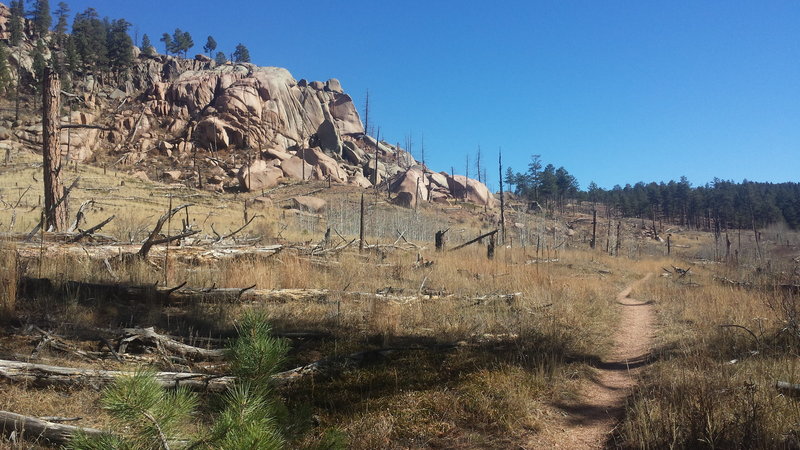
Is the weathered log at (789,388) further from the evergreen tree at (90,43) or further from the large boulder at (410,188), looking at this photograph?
the evergreen tree at (90,43)

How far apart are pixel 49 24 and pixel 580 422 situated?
107171 mm

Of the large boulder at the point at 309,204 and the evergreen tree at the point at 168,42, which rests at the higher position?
the evergreen tree at the point at 168,42

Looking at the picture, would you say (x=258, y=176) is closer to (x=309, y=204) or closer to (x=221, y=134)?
(x=309, y=204)

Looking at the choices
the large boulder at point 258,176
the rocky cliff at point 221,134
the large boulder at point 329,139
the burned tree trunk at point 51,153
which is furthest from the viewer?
the large boulder at point 329,139

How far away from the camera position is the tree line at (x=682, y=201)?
7675cm

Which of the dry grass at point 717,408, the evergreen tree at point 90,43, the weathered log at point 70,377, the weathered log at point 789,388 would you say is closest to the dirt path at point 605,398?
the dry grass at point 717,408

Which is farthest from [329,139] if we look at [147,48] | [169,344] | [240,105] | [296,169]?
[169,344]

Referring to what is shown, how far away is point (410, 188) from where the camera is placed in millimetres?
56594

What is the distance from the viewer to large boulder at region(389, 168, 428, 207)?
177 ft

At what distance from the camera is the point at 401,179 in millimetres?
59219

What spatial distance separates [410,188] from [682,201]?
69.1 m

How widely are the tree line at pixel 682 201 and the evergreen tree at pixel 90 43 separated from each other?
72.6m

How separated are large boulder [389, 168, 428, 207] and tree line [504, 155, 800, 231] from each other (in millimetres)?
22284

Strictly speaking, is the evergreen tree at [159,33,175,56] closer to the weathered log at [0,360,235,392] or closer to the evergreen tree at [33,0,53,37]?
the evergreen tree at [33,0,53,37]
